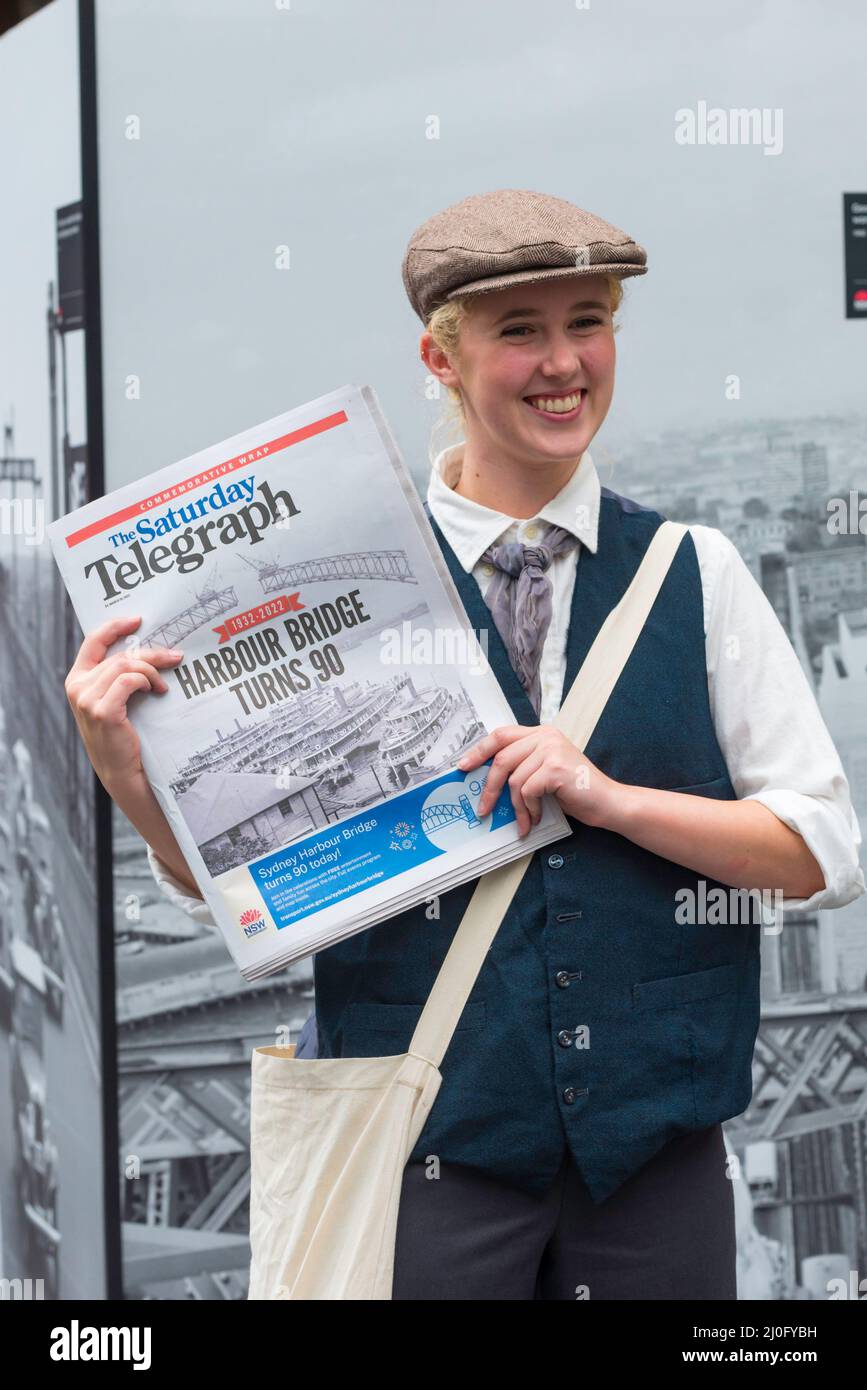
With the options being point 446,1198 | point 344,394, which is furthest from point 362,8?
point 446,1198

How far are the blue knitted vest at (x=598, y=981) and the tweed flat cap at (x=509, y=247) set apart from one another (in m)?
0.29

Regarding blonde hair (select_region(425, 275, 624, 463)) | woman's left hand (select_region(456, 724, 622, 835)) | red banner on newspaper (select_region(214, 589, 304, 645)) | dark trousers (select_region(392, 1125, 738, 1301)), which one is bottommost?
dark trousers (select_region(392, 1125, 738, 1301))

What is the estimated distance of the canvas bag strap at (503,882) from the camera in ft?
4.67

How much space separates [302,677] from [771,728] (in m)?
0.47

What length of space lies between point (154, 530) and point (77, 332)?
142 cm

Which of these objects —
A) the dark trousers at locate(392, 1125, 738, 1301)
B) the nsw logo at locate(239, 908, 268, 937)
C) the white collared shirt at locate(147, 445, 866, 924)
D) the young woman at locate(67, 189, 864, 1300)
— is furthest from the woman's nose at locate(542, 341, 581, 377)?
the dark trousers at locate(392, 1125, 738, 1301)

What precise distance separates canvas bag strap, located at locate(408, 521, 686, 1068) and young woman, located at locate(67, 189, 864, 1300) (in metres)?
0.01

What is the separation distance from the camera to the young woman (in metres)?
1.40

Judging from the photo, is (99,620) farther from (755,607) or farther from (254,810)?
(755,607)

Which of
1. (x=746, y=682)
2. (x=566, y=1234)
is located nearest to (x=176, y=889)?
(x=566, y=1234)

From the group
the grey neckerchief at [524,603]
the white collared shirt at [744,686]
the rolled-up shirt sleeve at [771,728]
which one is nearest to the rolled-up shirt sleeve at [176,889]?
the white collared shirt at [744,686]

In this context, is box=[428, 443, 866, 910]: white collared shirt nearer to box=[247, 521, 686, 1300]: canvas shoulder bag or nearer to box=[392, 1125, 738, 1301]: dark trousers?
box=[247, 521, 686, 1300]: canvas shoulder bag

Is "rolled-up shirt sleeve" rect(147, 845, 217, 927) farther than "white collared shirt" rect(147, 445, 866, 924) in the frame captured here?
Yes

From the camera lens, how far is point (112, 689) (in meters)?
1.38
